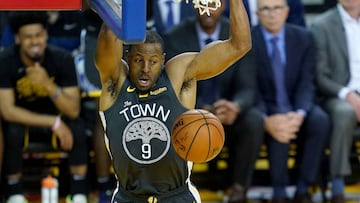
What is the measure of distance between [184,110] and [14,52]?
268cm

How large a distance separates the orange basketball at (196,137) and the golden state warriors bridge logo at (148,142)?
157 mm

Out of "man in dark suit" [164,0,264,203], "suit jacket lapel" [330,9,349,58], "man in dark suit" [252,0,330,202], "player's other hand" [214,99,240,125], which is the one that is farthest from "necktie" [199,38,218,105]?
"suit jacket lapel" [330,9,349,58]

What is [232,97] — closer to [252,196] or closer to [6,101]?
[252,196]

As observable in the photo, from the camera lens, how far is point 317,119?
28.8ft

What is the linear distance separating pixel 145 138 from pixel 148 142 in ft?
0.10

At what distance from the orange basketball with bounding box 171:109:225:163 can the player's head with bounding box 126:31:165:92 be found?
324mm

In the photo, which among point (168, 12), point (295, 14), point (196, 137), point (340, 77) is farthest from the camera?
point (295, 14)

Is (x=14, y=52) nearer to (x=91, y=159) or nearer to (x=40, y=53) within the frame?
(x=40, y=53)

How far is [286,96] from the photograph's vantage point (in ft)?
29.3

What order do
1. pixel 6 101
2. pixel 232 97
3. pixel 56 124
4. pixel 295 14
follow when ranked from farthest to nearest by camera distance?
1. pixel 295 14
2. pixel 232 97
3. pixel 56 124
4. pixel 6 101

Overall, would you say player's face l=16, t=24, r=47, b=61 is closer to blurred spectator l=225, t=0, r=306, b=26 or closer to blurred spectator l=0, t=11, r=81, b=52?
blurred spectator l=0, t=11, r=81, b=52

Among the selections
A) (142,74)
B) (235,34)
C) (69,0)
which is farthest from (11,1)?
(235,34)

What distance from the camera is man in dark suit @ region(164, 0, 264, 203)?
862 centimetres

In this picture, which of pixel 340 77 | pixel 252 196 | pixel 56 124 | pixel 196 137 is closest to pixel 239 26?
pixel 196 137
